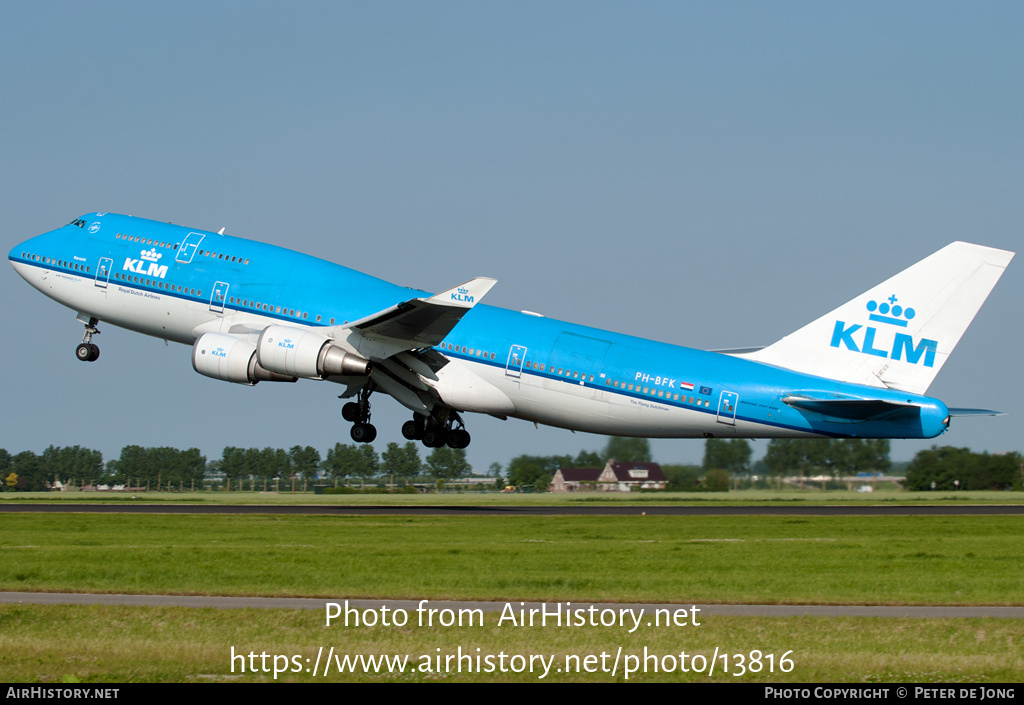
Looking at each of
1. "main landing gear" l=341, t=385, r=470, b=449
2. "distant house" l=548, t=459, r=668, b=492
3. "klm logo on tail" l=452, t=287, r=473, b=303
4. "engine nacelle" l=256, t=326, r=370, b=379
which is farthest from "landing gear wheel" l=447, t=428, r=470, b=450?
"distant house" l=548, t=459, r=668, b=492

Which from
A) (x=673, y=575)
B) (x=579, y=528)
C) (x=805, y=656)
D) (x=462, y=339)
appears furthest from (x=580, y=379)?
(x=805, y=656)

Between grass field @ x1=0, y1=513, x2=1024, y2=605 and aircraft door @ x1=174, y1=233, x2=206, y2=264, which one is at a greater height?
aircraft door @ x1=174, y1=233, x2=206, y2=264

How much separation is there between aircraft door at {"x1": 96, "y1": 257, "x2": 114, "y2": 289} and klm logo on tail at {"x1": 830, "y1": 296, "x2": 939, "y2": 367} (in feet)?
92.4

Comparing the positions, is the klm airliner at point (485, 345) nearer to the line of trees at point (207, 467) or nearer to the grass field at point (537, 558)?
the grass field at point (537, 558)

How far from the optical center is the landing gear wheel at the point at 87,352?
159 ft

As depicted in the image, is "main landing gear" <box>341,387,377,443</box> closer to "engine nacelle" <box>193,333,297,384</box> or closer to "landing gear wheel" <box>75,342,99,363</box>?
"engine nacelle" <box>193,333,297,384</box>

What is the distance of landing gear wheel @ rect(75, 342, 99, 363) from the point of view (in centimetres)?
4844

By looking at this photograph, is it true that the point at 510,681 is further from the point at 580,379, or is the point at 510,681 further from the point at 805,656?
the point at 580,379

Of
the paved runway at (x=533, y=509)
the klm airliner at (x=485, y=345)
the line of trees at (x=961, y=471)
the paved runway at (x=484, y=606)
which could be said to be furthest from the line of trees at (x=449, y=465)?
the paved runway at (x=484, y=606)

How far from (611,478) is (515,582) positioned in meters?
46.8

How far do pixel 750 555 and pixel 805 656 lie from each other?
42.8 feet

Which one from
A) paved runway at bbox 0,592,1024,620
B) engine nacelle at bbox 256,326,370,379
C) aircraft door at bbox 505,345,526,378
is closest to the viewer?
paved runway at bbox 0,592,1024,620

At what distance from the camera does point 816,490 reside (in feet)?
201

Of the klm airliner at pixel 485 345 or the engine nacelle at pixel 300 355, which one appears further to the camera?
the engine nacelle at pixel 300 355
